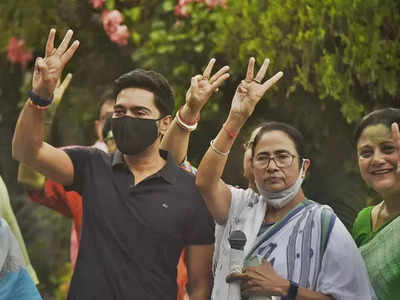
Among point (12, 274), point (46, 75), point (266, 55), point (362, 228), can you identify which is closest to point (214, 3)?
point (266, 55)

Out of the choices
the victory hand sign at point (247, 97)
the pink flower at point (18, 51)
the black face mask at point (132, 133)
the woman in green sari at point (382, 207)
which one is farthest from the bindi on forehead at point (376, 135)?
the pink flower at point (18, 51)

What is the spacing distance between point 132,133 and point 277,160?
67cm

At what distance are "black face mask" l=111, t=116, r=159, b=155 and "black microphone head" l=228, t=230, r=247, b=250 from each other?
0.64 meters

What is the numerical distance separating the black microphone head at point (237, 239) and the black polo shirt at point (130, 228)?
0.30 m

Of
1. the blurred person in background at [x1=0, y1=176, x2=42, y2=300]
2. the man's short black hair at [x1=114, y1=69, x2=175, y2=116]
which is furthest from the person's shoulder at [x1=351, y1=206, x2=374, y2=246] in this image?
the blurred person in background at [x1=0, y1=176, x2=42, y2=300]

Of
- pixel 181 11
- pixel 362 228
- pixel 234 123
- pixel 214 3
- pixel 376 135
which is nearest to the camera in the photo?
pixel 234 123

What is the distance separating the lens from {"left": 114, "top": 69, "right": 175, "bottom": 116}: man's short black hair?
14.6ft

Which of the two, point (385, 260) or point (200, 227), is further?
point (200, 227)

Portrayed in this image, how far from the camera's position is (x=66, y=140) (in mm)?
8664

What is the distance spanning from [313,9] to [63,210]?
2.08 meters

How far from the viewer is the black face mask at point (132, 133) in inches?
171

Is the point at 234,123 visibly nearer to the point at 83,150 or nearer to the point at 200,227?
the point at 200,227

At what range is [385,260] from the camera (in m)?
4.19

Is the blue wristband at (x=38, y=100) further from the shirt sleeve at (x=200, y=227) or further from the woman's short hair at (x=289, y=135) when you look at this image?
the woman's short hair at (x=289, y=135)
